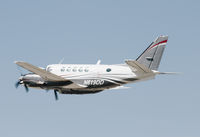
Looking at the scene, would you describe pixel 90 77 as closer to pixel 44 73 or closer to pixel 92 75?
pixel 92 75

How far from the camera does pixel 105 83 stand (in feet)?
192

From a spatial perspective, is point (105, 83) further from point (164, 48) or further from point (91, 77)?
point (164, 48)

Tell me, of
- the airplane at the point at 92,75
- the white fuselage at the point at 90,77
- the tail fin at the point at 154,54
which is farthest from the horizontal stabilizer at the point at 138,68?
the tail fin at the point at 154,54

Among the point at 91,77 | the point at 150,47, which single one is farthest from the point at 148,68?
the point at 91,77

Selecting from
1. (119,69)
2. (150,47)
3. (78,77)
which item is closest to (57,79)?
(78,77)

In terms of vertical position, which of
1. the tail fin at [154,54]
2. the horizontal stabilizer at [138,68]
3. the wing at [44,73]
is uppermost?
the tail fin at [154,54]

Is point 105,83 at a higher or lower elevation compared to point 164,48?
lower

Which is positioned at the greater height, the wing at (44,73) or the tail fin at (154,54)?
the tail fin at (154,54)

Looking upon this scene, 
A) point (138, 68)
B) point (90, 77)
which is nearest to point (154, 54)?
point (138, 68)

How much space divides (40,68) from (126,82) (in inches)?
369

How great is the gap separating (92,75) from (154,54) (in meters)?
7.18

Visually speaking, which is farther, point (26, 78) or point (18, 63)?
point (26, 78)

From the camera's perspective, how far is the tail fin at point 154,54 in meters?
57.1

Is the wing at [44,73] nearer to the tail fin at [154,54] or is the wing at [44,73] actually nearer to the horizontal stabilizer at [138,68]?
the horizontal stabilizer at [138,68]
